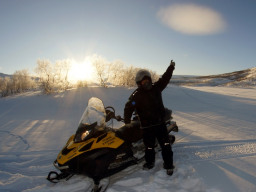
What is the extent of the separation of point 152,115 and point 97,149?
1.15 metres

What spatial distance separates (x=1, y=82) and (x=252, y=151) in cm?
4577

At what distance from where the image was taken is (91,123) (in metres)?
3.28

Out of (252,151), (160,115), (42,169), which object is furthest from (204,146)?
(42,169)

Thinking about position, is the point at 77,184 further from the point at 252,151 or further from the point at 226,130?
the point at 226,130

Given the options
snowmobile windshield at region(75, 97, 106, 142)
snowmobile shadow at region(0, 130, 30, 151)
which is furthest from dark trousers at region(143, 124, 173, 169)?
snowmobile shadow at region(0, 130, 30, 151)

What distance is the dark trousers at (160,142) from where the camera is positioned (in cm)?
339

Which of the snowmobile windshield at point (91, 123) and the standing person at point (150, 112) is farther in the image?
the standing person at point (150, 112)

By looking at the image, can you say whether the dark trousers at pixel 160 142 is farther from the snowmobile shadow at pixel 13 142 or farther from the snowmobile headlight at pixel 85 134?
the snowmobile shadow at pixel 13 142

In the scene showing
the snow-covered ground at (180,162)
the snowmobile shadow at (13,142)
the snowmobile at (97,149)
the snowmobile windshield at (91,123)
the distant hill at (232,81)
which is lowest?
the snowmobile shadow at (13,142)

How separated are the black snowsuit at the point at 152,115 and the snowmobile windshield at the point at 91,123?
1.67ft

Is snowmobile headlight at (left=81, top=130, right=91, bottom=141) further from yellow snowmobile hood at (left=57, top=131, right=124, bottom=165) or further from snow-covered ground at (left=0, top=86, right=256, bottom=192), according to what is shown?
snow-covered ground at (left=0, top=86, right=256, bottom=192)

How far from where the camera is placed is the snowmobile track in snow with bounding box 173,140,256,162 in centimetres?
385

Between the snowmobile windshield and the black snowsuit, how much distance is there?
510 mm

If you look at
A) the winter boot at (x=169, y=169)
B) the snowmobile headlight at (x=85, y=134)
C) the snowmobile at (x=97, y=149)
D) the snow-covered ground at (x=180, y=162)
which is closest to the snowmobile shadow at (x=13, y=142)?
the snow-covered ground at (x=180, y=162)
